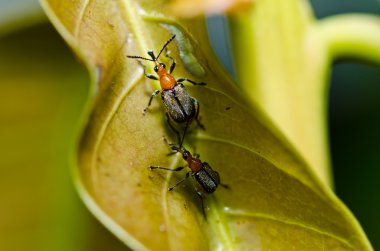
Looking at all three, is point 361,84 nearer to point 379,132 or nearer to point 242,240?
point 379,132

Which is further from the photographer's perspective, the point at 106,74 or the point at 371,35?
the point at 371,35

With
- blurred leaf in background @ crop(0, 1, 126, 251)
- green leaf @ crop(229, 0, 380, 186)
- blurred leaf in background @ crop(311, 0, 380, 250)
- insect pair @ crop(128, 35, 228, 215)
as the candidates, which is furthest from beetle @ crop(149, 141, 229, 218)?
blurred leaf in background @ crop(311, 0, 380, 250)

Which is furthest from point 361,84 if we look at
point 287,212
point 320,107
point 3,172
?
point 287,212

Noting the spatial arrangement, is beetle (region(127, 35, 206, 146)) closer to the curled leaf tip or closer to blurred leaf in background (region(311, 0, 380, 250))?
the curled leaf tip

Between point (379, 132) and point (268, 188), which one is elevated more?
point (268, 188)

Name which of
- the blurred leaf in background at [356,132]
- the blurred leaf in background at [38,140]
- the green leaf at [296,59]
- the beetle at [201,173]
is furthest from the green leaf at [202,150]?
the blurred leaf in background at [356,132]

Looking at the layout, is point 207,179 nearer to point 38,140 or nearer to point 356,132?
point 38,140
